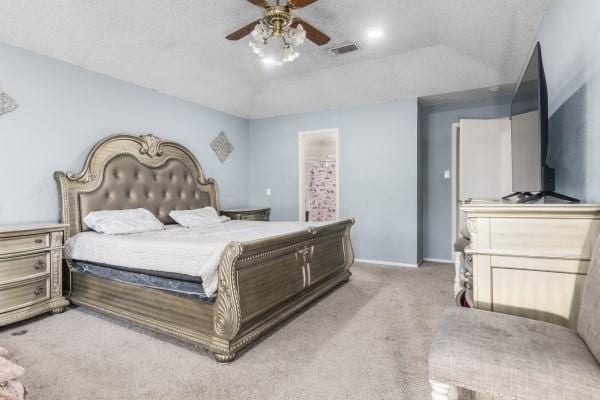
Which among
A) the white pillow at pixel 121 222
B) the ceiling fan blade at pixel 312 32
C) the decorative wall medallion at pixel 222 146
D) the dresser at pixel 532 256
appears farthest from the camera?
the decorative wall medallion at pixel 222 146

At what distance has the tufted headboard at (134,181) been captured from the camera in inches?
128

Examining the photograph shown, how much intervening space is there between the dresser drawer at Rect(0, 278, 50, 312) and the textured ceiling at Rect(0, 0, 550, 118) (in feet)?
7.04

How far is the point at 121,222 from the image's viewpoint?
3152 millimetres

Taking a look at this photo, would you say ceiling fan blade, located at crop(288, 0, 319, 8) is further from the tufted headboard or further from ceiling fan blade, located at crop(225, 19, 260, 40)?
the tufted headboard

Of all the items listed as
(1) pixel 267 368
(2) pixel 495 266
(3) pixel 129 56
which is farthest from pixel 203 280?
(3) pixel 129 56

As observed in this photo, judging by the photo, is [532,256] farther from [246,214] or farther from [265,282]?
[246,214]

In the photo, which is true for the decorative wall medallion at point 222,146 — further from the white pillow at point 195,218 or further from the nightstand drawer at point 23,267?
the nightstand drawer at point 23,267

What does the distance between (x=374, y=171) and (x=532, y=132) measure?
2.74 metres

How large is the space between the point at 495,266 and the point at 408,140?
316cm

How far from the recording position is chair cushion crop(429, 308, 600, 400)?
39.1 inches

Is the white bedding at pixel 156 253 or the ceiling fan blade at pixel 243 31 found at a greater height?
the ceiling fan blade at pixel 243 31

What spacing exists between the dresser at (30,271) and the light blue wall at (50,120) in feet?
1.36

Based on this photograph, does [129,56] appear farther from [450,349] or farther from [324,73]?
[450,349]

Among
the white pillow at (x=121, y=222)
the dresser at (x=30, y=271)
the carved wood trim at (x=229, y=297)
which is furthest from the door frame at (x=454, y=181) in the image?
the dresser at (x=30, y=271)
